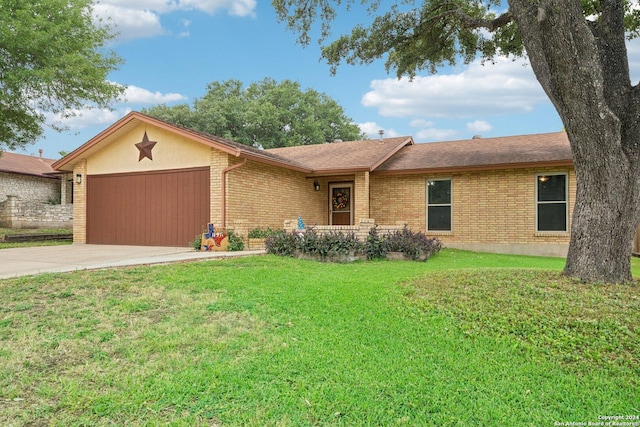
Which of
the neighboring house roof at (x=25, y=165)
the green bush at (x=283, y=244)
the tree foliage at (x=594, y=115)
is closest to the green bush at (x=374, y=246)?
the green bush at (x=283, y=244)

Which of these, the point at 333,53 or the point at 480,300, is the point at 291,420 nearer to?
the point at 480,300

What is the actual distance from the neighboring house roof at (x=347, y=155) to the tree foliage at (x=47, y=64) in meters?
7.95

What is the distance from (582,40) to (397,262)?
206 inches

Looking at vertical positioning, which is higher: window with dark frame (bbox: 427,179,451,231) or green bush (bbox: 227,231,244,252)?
window with dark frame (bbox: 427,179,451,231)

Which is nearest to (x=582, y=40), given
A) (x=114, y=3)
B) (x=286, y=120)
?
(x=114, y=3)

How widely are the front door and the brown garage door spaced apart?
17.7 ft

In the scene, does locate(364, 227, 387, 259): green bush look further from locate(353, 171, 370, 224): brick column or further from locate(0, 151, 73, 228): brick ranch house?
locate(0, 151, 73, 228): brick ranch house

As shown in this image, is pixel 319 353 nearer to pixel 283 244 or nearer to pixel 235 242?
pixel 283 244

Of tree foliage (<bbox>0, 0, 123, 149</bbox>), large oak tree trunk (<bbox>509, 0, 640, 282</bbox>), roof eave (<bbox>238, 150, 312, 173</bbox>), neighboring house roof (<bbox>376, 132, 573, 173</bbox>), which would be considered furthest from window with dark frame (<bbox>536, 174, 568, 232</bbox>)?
tree foliage (<bbox>0, 0, 123, 149</bbox>)

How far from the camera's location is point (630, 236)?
17.1 feet

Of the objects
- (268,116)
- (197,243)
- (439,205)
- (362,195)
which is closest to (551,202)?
(439,205)

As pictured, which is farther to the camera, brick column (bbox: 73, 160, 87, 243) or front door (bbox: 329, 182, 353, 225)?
front door (bbox: 329, 182, 353, 225)

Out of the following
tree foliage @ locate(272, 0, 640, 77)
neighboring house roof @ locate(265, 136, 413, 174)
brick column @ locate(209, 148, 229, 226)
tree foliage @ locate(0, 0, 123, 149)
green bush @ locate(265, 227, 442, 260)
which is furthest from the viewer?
tree foliage @ locate(0, 0, 123, 149)

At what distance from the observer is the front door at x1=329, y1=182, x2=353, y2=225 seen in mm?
14898
